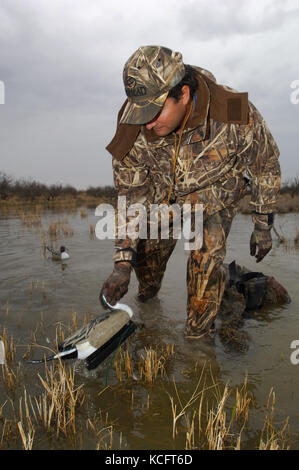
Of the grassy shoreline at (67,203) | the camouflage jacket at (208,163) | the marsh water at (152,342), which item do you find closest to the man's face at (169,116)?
the camouflage jacket at (208,163)

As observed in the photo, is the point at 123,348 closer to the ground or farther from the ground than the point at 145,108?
closer to the ground

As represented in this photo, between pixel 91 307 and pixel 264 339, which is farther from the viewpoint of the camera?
pixel 91 307

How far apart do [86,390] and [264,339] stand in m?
1.81

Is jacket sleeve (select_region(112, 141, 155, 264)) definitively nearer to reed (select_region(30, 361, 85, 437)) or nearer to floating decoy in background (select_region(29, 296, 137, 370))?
floating decoy in background (select_region(29, 296, 137, 370))

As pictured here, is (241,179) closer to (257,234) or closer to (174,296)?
(257,234)

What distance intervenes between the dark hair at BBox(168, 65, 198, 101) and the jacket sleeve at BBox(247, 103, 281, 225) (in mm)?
584

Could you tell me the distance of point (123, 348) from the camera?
3199 mm

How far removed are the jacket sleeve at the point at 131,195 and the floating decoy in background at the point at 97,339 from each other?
71cm

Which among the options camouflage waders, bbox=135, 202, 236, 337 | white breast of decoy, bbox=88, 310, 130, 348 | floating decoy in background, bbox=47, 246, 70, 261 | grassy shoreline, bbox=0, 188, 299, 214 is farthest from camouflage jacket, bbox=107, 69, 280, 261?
grassy shoreline, bbox=0, 188, 299, 214

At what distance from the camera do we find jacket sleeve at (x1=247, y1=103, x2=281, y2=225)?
10.3ft

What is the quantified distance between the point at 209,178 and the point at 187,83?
2.66 feet

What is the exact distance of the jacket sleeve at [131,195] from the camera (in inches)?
122

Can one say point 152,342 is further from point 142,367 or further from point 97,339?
point 97,339
